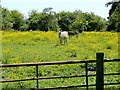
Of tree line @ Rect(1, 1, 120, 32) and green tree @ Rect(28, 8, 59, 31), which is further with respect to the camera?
green tree @ Rect(28, 8, 59, 31)

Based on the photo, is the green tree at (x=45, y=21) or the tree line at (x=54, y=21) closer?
the tree line at (x=54, y=21)

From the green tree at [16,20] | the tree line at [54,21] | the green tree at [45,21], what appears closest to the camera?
the tree line at [54,21]

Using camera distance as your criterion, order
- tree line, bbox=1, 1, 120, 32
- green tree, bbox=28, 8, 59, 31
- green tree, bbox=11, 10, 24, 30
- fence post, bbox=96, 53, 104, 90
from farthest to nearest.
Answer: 1. green tree, bbox=11, 10, 24, 30
2. green tree, bbox=28, 8, 59, 31
3. tree line, bbox=1, 1, 120, 32
4. fence post, bbox=96, 53, 104, 90

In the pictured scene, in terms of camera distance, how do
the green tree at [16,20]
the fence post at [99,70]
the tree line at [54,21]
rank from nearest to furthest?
the fence post at [99,70] < the tree line at [54,21] < the green tree at [16,20]

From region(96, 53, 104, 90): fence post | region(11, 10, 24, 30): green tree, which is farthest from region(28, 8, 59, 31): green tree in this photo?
region(96, 53, 104, 90): fence post

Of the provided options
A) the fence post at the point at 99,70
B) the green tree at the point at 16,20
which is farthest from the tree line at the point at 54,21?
the fence post at the point at 99,70

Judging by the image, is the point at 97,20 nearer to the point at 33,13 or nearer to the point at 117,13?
the point at 33,13

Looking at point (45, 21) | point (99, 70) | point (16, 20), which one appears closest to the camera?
point (99, 70)

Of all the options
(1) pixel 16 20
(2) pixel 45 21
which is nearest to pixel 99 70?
(2) pixel 45 21

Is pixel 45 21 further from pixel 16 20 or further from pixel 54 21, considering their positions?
pixel 16 20

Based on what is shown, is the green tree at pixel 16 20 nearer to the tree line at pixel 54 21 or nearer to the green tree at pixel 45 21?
the tree line at pixel 54 21

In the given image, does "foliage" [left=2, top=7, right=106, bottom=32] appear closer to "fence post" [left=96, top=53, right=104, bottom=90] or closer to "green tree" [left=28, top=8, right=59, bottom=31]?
"green tree" [left=28, top=8, right=59, bottom=31]

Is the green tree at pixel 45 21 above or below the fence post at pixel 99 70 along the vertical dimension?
above

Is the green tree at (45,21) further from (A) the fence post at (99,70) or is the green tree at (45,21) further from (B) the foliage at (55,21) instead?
(A) the fence post at (99,70)
